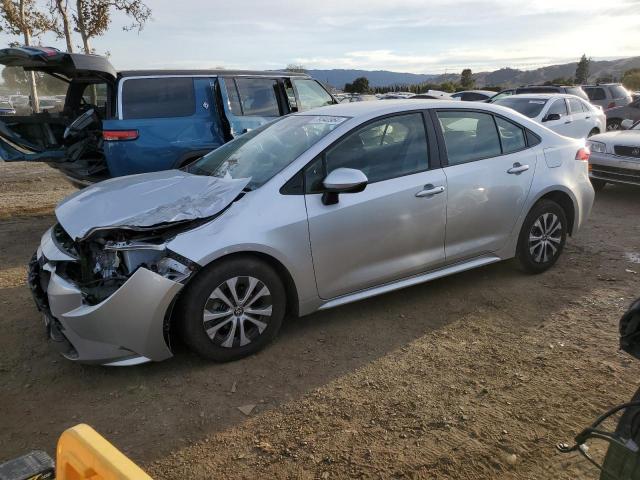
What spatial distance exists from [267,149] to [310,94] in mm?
4006

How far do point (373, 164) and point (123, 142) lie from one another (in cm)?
341

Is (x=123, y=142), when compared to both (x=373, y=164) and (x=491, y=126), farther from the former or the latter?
(x=491, y=126)

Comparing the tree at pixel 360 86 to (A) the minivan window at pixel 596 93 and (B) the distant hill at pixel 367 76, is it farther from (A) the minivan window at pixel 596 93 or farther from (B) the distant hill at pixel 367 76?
(B) the distant hill at pixel 367 76

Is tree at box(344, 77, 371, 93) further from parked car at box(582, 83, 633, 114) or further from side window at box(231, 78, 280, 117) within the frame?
side window at box(231, 78, 280, 117)

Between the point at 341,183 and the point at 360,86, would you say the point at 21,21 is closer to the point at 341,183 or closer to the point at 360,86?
the point at 341,183

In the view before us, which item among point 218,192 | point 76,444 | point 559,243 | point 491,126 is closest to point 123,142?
point 218,192

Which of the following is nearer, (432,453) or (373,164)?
(432,453)

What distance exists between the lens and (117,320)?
3.06m

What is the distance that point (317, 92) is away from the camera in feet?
26.2

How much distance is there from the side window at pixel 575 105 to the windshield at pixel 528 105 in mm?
854

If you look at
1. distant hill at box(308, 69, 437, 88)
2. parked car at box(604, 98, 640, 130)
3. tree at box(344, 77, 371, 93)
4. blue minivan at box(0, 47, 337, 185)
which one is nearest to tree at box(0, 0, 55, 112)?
blue minivan at box(0, 47, 337, 185)

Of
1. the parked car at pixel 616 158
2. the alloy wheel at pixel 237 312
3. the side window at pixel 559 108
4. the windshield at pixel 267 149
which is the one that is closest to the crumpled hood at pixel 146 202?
the windshield at pixel 267 149

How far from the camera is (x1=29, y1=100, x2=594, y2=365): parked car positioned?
10.4 feet

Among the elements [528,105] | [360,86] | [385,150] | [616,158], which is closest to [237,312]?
[385,150]
